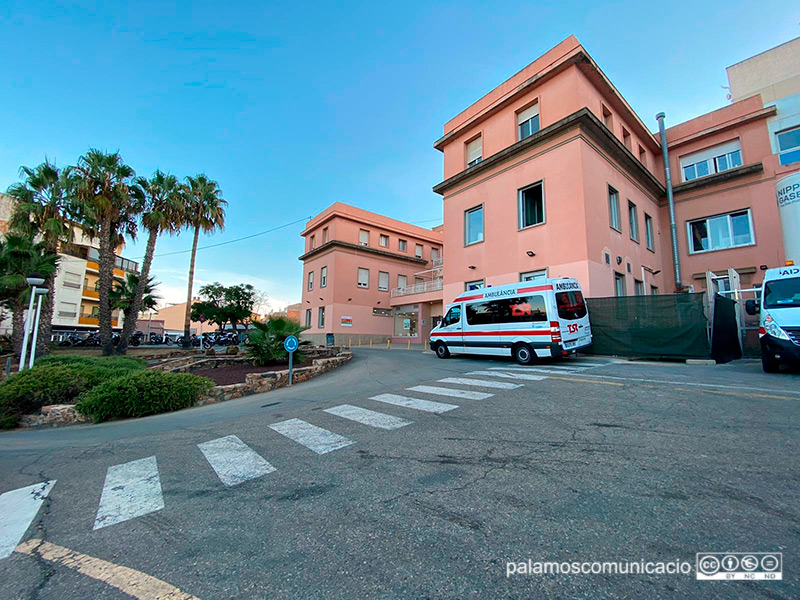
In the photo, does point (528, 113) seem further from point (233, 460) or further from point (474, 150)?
point (233, 460)

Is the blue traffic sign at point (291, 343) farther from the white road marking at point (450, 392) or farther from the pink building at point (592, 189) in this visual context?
the pink building at point (592, 189)

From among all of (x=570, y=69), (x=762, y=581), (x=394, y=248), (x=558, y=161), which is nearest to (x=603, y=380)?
(x=762, y=581)

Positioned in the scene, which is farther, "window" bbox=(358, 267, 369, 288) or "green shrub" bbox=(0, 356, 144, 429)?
"window" bbox=(358, 267, 369, 288)

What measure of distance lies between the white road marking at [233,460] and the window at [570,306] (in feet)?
31.1

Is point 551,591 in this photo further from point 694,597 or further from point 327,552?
point 327,552

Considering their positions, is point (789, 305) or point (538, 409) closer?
point (538, 409)

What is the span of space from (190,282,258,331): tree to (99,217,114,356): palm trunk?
57.5 feet

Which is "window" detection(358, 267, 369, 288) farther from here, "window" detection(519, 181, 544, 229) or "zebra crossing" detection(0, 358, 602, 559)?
"zebra crossing" detection(0, 358, 602, 559)

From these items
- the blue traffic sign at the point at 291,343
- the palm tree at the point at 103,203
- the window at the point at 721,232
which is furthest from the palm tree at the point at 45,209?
the window at the point at 721,232

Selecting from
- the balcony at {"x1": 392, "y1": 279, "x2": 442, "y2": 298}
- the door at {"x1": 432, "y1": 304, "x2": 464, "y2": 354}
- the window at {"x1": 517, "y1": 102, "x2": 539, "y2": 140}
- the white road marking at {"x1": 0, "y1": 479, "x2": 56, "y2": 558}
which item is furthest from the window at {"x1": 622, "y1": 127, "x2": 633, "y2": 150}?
the white road marking at {"x1": 0, "y1": 479, "x2": 56, "y2": 558}

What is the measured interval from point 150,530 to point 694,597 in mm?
3354

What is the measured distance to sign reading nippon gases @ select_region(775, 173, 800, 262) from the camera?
12148 millimetres

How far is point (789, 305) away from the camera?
774 cm

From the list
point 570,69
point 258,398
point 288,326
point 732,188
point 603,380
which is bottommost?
point 258,398
